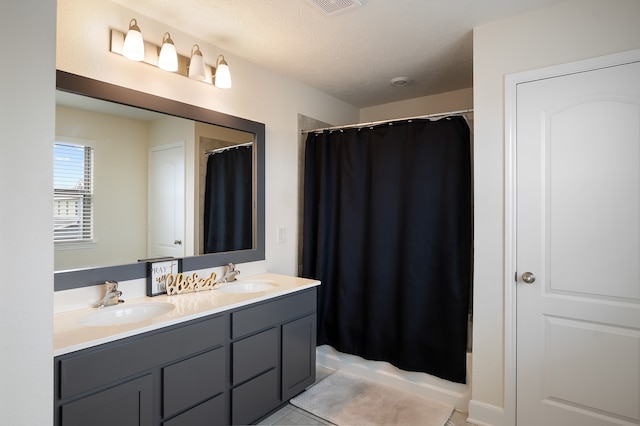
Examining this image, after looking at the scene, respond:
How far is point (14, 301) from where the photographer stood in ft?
3.03

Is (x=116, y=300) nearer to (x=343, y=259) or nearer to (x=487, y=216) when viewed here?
(x=343, y=259)

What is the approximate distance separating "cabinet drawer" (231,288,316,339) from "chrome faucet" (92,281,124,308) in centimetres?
61

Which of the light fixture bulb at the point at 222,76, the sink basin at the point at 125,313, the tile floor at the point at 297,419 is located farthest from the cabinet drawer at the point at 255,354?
the light fixture bulb at the point at 222,76

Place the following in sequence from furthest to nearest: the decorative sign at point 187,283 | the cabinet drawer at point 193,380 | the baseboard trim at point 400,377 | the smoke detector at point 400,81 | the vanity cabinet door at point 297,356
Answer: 1. the smoke detector at point 400,81
2. the baseboard trim at point 400,377
3. the vanity cabinet door at point 297,356
4. the decorative sign at point 187,283
5. the cabinet drawer at point 193,380

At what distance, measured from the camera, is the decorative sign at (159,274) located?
2.02 meters

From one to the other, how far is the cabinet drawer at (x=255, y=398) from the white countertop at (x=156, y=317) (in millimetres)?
483

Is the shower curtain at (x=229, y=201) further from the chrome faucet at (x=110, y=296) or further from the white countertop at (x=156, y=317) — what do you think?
the chrome faucet at (x=110, y=296)

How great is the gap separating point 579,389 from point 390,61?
8.04 ft

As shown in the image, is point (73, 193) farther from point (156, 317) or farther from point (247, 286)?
point (247, 286)

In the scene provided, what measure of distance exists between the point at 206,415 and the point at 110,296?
791 mm

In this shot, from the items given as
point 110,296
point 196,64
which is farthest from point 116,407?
point 196,64

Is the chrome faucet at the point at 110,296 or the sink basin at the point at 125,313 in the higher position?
the chrome faucet at the point at 110,296

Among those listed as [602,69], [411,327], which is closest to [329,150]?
[411,327]

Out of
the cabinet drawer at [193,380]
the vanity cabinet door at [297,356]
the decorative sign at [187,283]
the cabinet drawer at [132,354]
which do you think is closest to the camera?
the cabinet drawer at [132,354]
